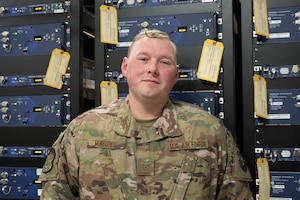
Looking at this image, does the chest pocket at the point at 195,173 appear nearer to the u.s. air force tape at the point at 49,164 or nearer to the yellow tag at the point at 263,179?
the yellow tag at the point at 263,179

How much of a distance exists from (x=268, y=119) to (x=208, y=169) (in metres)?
0.37

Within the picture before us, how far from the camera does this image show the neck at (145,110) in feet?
5.75

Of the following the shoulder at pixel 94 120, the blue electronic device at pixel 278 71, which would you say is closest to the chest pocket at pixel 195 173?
the shoulder at pixel 94 120

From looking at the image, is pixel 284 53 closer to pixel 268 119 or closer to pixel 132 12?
pixel 268 119

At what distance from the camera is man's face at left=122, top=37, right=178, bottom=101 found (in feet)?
5.46

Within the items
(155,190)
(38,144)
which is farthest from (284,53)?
(38,144)

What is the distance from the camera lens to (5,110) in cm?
212

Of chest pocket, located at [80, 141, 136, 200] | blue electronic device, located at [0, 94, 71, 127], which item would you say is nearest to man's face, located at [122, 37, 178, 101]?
chest pocket, located at [80, 141, 136, 200]

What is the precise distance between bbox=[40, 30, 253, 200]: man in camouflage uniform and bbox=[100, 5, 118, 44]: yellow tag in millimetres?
283

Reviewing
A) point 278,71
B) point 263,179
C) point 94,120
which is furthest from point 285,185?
point 94,120

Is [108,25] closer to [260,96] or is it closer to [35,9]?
[35,9]

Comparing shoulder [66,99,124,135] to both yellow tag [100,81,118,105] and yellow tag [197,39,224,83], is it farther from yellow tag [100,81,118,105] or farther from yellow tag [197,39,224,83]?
yellow tag [197,39,224,83]

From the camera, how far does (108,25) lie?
1992mm

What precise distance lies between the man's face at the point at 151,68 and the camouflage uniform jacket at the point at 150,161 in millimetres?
124
